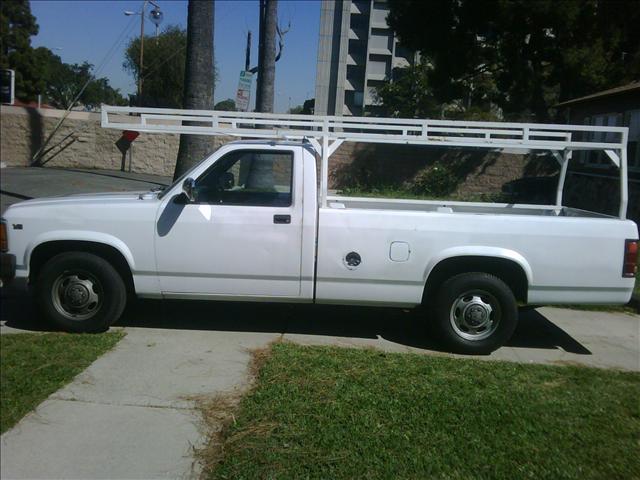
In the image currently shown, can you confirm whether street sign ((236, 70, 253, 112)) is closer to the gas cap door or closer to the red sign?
Answer: the red sign

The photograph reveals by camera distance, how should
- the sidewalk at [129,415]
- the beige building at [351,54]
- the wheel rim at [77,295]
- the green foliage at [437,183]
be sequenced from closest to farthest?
1. the sidewalk at [129,415]
2. the wheel rim at [77,295]
3. the green foliage at [437,183]
4. the beige building at [351,54]

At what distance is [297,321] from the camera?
7078 mm

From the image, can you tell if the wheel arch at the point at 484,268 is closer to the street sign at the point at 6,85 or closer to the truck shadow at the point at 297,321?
the truck shadow at the point at 297,321

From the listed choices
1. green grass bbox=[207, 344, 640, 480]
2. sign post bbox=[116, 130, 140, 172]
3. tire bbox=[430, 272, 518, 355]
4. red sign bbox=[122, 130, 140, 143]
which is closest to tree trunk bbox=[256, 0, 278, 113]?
red sign bbox=[122, 130, 140, 143]

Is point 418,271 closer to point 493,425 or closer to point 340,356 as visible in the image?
point 340,356

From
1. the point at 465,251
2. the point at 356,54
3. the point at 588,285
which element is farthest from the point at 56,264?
the point at 356,54

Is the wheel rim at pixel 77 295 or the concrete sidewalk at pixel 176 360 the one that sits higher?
the wheel rim at pixel 77 295

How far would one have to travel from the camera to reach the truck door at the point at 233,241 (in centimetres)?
608

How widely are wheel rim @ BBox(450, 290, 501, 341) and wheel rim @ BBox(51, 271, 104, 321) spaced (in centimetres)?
328

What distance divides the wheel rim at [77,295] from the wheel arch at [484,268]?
10.0ft

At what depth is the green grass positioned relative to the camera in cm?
403

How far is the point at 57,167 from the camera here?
73.8 ft

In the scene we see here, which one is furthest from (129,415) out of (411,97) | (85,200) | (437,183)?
(411,97)

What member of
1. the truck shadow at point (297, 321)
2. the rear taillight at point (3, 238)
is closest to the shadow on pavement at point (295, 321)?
the truck shadow at point (297, 321)
